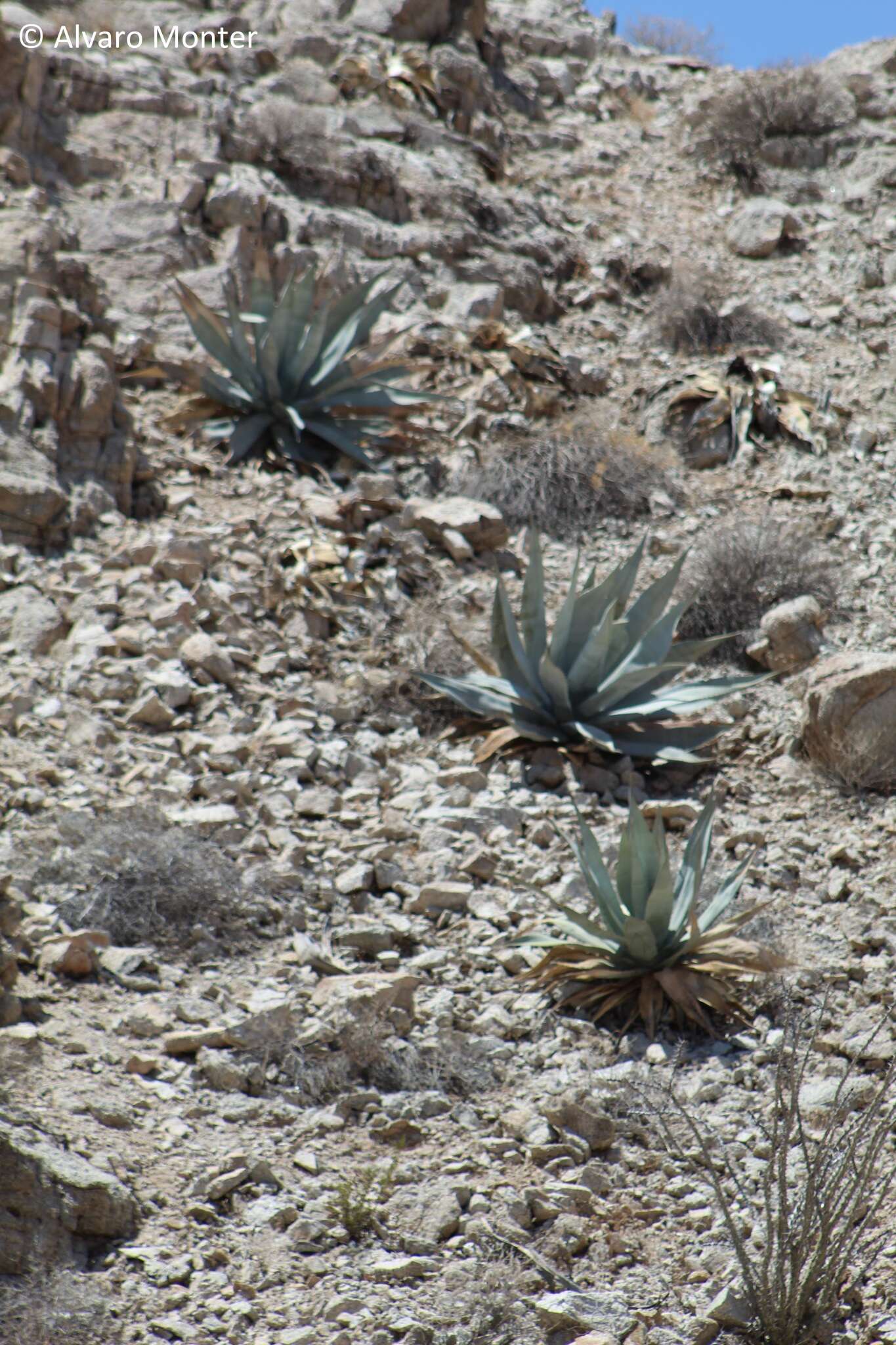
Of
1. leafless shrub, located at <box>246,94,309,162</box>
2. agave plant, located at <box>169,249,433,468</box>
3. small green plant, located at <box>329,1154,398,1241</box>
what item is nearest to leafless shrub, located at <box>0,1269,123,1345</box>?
small green plant, located at <box>329,1154,398,1241</box>

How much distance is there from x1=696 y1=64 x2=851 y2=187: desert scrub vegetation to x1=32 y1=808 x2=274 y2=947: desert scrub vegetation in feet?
32.9

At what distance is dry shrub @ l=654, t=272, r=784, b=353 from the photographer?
880 centimetres

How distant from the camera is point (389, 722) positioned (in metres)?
5.08

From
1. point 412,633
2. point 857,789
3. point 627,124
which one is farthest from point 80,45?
point 857,789

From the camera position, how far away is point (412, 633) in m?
5.61

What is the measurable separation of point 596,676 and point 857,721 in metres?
1.06

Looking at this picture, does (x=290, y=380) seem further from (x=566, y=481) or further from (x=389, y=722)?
(x=389, y=722)

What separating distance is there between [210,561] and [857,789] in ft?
10.1

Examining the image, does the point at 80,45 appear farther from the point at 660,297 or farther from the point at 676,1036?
the point at 676,1036

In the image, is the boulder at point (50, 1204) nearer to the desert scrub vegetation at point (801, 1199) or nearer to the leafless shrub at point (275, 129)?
the desert scrub vegetation at point (801, 1199)

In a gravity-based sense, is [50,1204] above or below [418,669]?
below

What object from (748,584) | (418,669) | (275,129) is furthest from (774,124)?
(418,669)

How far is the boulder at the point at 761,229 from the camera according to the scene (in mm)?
10227

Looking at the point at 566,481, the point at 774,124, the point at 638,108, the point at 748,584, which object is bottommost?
the point at 748,584
